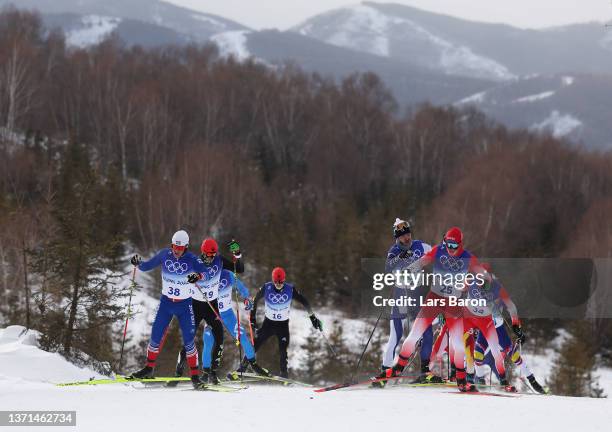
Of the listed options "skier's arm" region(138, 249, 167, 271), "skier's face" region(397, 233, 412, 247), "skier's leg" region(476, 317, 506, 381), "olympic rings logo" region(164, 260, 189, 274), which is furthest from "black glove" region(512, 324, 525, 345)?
"skier's arm" region(138, 249, 167, 271)

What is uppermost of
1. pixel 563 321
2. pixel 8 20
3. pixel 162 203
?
pixel 8 20

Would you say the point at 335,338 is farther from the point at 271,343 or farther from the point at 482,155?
the point at 482,155

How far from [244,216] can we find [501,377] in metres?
39.6

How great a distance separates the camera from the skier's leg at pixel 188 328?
975cm

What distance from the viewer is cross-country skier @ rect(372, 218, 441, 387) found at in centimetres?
1059

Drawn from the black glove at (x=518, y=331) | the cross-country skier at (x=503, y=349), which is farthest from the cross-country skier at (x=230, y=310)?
the black glove at (x=518, y=331)

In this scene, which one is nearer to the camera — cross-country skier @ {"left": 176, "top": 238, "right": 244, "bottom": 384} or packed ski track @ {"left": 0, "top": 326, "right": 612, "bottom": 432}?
packed ski track @ {"left": 0, "top": 326, "right": 612, "bottom": 432}

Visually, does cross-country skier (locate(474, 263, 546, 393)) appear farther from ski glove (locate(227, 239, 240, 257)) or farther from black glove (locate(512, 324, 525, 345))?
ski glove (locate(227, 239, 240, 257))

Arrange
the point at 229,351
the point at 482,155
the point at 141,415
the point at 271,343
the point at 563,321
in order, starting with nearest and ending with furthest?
1. the point at 141,415
2. the point at 229,351
3. the point at 271,343
4. the point at 563,321
5. the point at 482,155

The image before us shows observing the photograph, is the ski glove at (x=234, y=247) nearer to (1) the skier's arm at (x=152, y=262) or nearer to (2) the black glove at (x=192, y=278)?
(1) the skier's arm at (x=152, y=262)

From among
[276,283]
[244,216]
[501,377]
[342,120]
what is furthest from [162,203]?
[501,377]

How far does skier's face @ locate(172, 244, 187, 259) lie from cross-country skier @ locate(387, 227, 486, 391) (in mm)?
3328

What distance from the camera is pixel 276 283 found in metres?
12.9

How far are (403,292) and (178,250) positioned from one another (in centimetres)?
361
